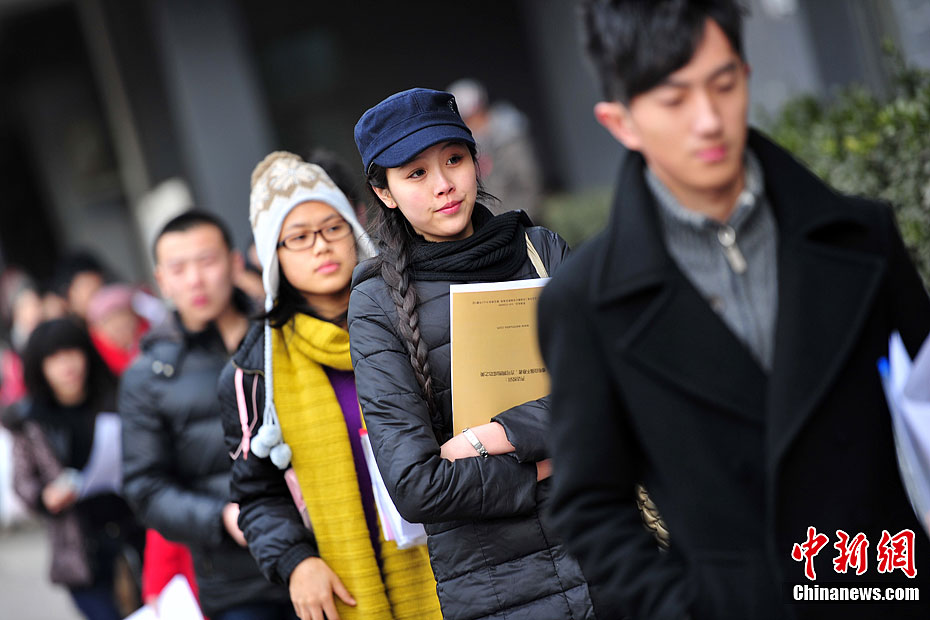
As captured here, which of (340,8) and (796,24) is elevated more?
(340,8)

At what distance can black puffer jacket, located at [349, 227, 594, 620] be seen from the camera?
2.75 m

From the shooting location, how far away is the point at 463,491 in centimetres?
274

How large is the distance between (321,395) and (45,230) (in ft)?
65.0

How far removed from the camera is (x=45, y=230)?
2170cm

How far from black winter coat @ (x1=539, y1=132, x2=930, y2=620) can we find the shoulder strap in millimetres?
895

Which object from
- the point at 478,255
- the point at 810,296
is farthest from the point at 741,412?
the point at 478,255

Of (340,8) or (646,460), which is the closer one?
(646,460)

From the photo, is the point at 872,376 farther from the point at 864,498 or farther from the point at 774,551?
the point at 774,551

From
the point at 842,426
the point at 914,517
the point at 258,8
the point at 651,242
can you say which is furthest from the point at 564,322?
the point at 258,8

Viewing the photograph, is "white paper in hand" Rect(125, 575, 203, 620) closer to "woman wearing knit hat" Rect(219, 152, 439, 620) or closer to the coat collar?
"woman wearing knit hat" Rect(219, 152, 439, 620)

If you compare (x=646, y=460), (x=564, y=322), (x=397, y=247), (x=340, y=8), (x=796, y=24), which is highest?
(x=340, y=8)

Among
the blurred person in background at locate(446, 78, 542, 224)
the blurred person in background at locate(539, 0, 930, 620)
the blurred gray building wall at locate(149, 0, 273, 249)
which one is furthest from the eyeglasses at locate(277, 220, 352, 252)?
the blurred gray building wall at locate(149, 0, 273, 249)

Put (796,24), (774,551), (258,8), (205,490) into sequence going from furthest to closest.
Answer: (258,8)
(796,24)
(205,490)
(774,551)

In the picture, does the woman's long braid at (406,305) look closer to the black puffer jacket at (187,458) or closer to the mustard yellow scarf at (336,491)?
the mustard yellow scarf at (336,491)
